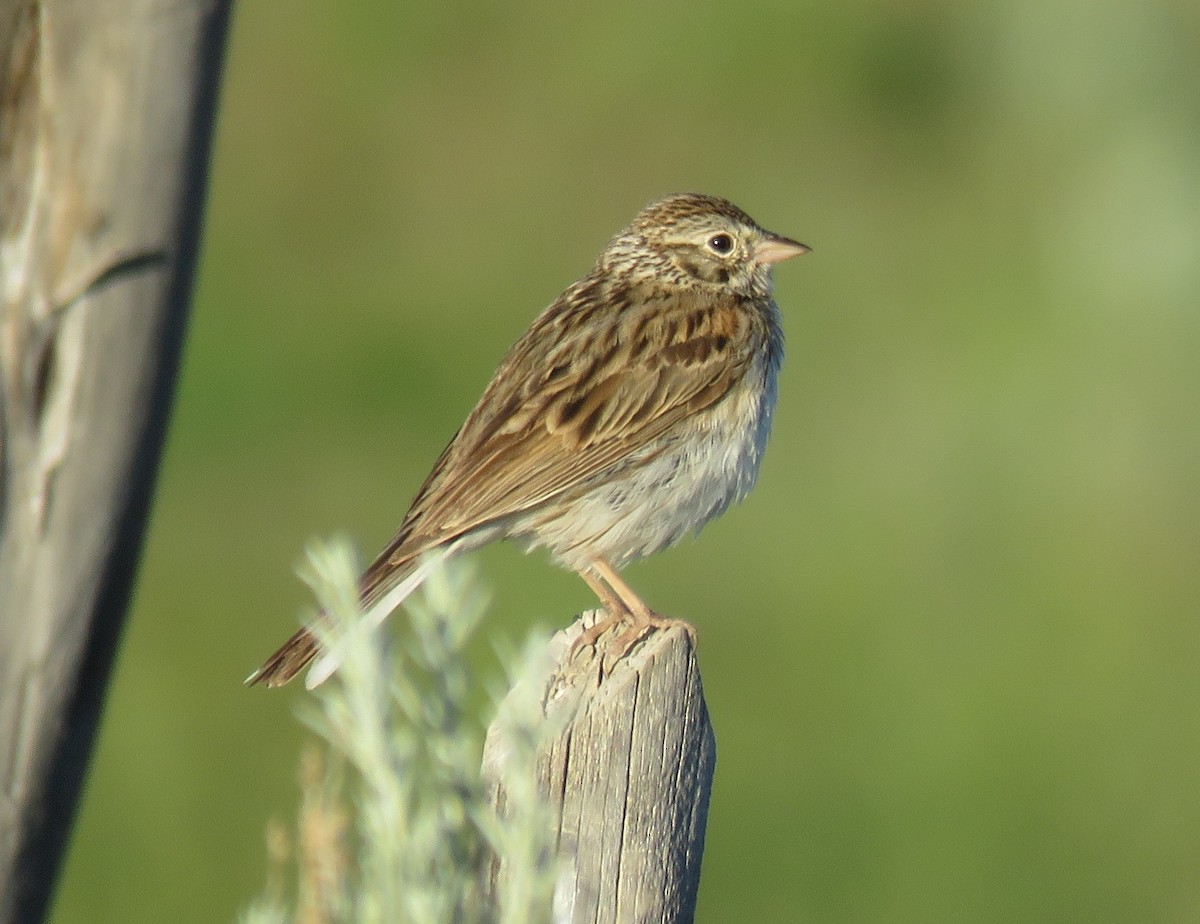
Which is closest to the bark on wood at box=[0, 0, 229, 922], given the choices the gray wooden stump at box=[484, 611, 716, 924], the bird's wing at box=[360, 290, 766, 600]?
the gray wooden stump at box=[484, 611, 716, 924]

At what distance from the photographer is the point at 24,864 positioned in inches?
98.6

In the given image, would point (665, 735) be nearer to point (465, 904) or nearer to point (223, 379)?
point (465, 904)

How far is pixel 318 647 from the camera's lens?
473cm

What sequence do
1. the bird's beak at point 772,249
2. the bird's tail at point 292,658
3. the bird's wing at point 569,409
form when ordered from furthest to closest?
1. the bird's beak at point 772,249
2. the bird's wing at point 569,409
3. the bird's tail at point 292,658

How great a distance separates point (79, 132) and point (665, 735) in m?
1.57

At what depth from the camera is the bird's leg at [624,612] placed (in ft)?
13.0

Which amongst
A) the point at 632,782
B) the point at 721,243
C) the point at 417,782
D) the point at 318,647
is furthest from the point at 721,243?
the point at 417,782

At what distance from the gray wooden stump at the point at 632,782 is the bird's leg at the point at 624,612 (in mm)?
136

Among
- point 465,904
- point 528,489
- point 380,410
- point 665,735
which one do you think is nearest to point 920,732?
point 380,410

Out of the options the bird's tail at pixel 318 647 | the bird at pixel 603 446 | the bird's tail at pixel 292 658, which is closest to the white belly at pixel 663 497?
the bird at pixel 603 446

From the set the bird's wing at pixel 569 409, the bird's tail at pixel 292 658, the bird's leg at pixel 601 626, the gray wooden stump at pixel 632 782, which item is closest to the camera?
the gray wooden stump at pixel 632 782

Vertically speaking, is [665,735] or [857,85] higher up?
[857,85]

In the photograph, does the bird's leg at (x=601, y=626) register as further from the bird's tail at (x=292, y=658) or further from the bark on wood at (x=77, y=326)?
the bark on wood at (x=77, y=326)

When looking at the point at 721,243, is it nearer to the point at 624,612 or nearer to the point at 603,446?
the point at 603,446
